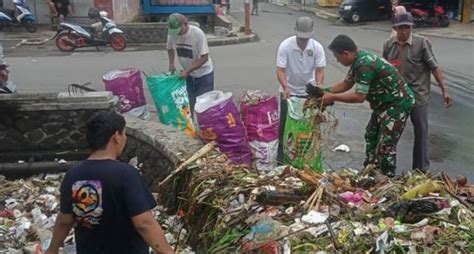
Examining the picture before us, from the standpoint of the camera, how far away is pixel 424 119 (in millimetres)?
6172

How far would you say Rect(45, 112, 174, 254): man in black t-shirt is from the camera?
3.01 m

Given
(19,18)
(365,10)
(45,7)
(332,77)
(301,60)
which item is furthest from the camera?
(365,10)

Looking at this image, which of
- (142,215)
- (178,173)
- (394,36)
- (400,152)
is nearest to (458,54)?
(400,152)

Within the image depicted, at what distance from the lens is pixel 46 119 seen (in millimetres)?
6969

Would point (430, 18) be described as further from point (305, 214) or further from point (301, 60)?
point (305, 214)

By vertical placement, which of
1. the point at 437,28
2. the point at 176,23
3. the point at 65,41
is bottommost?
the point at 437,28

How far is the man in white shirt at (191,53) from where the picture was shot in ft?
24.0

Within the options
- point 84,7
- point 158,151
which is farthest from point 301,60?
point 84,7

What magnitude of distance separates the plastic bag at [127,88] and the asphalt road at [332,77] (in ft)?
8.00

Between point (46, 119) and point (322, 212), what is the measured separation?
4012mm

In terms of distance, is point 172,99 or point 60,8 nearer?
point 172,99

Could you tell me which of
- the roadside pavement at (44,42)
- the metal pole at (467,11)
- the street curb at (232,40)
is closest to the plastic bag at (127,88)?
the roadside pavement at (44,42)

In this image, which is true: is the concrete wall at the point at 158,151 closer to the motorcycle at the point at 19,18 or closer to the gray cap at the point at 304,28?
the gray cap at the point at 304,28

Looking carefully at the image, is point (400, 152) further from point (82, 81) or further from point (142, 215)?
point (82, 81)
